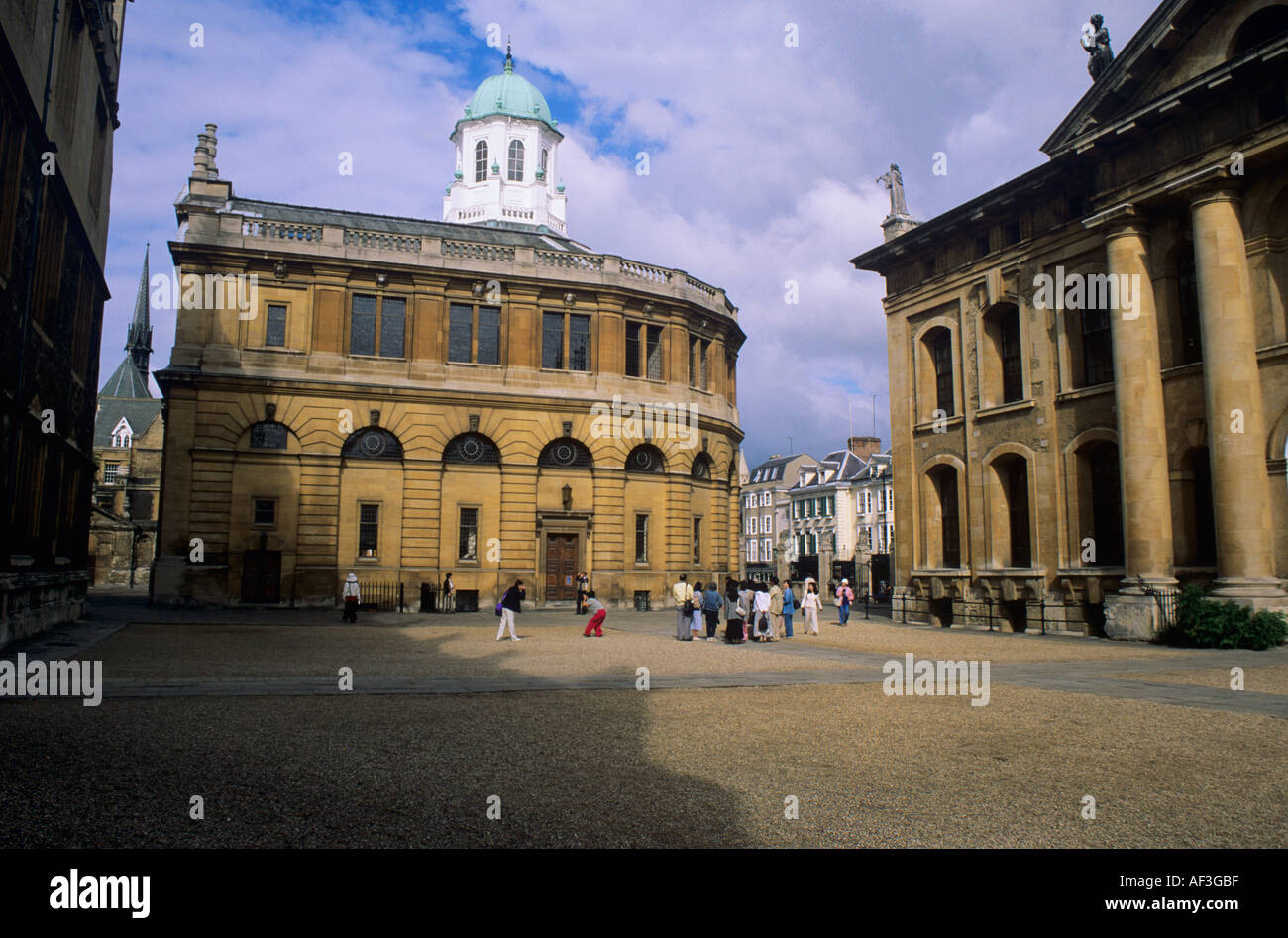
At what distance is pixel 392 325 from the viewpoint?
36.2 meters

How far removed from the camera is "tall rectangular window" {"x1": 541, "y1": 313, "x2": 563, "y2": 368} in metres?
37.9

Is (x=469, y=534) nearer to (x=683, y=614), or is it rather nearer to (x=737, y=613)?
(x=683, y=614)

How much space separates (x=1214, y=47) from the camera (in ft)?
70.3

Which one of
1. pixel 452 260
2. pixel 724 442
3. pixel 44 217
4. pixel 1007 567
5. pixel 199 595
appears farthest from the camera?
pixel 724 442

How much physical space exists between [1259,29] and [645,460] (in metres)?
25.1

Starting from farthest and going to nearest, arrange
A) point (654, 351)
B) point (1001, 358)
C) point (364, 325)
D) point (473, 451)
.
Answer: point (654, 351)
point (473, 451)
point (364, 325)
point (1001, 358)

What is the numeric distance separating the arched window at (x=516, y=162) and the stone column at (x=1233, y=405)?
57.1 metres

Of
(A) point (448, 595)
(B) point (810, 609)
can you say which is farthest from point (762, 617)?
(A) point (448, 595)

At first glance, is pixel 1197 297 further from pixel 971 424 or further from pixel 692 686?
pixel 692 686

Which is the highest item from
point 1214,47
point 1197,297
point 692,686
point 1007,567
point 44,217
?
point 1214,47

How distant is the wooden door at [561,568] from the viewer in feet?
120

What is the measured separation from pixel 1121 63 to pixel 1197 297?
22.4 feet

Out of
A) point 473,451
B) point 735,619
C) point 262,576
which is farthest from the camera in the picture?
point 473,451
